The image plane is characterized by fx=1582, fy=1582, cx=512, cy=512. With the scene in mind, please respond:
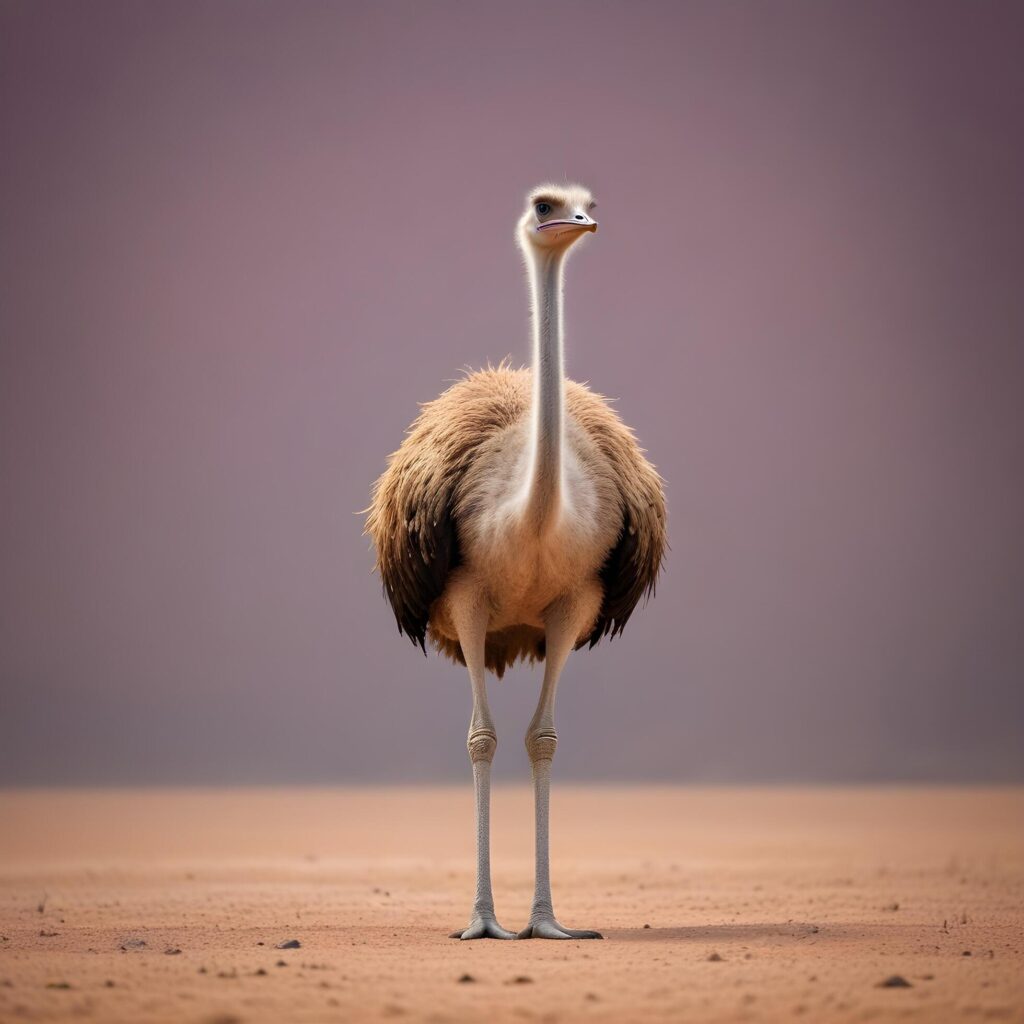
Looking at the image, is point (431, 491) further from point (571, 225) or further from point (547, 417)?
point (571, 225)

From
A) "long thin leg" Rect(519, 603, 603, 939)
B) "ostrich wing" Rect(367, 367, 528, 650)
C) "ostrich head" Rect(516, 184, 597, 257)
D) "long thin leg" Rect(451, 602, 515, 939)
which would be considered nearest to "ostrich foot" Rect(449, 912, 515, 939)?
"long thin leg" Rect(451, 602, 515, 939)

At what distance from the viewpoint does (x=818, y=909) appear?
1102 cm

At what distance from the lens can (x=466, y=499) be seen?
866 centimetres

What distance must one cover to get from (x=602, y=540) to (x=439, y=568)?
914mm

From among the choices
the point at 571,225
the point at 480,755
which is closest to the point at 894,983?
the point at 480,755

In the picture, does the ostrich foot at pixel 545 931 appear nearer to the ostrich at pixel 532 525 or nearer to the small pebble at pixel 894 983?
the ostrich at pixel 532 525

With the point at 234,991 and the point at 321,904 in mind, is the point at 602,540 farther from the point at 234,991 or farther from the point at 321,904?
the point at 321,904

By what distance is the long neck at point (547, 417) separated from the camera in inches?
321

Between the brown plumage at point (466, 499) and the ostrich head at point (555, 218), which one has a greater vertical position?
the ostrich head at point (555, 218)

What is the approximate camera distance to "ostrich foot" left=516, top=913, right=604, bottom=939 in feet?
27.1

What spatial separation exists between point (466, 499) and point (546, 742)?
4.67ft

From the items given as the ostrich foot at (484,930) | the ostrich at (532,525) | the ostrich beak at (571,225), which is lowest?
the ostrich foot at (484,930)

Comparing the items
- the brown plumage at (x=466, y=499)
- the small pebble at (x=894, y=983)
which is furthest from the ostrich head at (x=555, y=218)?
the small pebble at (x=894, y=983)

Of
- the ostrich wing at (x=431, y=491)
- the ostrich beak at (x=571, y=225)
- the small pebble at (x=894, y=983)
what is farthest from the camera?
the ostrich wing at (x=431, y=491)
